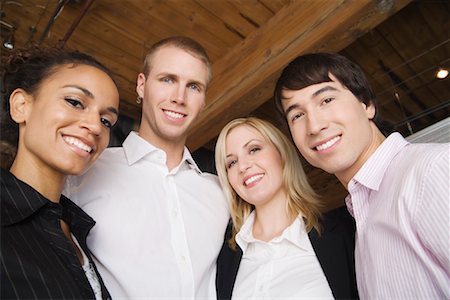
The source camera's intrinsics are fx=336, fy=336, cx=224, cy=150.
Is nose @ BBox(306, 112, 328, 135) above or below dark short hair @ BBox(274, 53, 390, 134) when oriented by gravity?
below

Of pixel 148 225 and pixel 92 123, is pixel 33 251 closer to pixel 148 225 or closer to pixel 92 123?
pixel 92 123

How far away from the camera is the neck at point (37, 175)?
101 centimetres

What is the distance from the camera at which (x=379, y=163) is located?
45.0 inches

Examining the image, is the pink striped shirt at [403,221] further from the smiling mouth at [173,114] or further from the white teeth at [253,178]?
the smiling mouth at [173,114]

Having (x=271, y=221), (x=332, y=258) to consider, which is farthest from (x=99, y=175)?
(x=332, y=258)

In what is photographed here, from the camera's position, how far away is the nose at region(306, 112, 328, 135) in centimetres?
128

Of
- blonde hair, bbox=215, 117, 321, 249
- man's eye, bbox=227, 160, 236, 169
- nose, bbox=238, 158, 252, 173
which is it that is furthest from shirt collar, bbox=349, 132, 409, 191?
man's eye, bbox=227, 160, 236, 169

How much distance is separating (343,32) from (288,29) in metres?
0.39

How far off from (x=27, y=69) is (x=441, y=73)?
9.52 ft

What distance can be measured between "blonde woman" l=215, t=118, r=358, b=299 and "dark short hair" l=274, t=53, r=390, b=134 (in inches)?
15.3

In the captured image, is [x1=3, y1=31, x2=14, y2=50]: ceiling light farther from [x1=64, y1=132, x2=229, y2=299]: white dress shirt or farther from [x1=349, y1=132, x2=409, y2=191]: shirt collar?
[x1=349, y1=132, x2=409, y2=191]: shirt collar

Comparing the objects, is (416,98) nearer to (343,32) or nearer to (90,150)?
(343,32)

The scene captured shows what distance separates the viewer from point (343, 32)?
1.87 m

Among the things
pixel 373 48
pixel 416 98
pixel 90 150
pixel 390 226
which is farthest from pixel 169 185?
pixel 416 98
